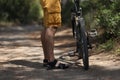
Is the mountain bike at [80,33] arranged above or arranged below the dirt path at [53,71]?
above

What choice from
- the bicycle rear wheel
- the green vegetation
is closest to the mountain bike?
the bicycle rear wheel

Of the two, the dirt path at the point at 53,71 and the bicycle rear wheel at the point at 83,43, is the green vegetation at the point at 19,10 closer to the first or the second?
the dirt path at the point at 53,71

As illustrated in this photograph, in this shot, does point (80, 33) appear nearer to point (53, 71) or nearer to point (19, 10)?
point (53, 71)

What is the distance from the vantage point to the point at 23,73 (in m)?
7.12

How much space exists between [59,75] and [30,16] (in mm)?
19326

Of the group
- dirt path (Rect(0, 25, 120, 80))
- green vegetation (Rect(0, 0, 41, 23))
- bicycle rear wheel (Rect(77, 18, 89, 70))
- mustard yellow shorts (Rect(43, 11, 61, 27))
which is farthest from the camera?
green vegetation (Rect(0, 0, 41, 23))

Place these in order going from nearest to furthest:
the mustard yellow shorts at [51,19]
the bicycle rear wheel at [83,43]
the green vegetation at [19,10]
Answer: the bicycle rear wheel at [83,43] < the mustard yellow shorts at [51,19] < the green vegetation at [19,10]

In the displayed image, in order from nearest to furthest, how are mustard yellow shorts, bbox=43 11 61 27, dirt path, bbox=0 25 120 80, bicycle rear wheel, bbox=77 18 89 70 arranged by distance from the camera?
dirt path, bbox=0 25 120 80
bicycle rear wheel, bbox=77 18 89 70
mustard yellow shorts, bbox=43 11 61 27

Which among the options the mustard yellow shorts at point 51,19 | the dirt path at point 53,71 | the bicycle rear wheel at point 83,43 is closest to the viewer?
the dirt path at point 53,71

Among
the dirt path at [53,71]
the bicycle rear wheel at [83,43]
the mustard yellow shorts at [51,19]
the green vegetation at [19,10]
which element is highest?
the mustard yellow shorts at [51,19]

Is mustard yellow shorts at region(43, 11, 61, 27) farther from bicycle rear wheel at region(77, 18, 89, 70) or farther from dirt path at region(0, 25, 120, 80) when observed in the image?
dirt path at region(0, 25, 120, 80)

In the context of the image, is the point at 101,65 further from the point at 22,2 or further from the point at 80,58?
the point at 22,2

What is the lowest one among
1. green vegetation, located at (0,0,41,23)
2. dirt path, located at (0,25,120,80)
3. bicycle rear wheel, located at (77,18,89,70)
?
green vegetation, located at (0,0,41,23)

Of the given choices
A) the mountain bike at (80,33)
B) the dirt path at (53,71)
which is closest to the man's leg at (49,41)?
the dirt path at (53,71)
